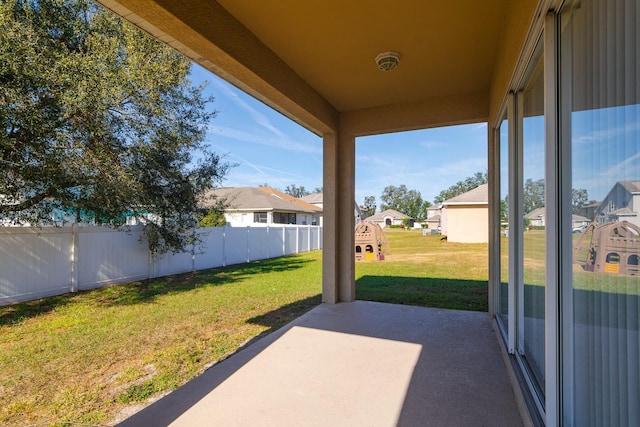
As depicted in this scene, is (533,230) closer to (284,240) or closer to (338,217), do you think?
(338,217)

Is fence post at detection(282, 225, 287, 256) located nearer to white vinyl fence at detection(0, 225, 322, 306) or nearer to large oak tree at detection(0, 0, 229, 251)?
white vinyl fence at detection(0, 225, 322, 306)

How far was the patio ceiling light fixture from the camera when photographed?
318cm

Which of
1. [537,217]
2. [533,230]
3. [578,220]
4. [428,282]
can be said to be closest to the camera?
[578,220]

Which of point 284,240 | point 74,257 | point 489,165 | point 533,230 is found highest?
point 489,165

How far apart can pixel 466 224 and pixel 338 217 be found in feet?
43.6

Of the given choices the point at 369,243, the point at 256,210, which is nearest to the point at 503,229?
the point at 369,243

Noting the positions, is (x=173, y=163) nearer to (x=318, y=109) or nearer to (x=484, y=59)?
(x=318, y=109)

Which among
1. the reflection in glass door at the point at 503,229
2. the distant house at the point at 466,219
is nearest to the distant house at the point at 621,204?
the reflection in glass door at the point at 503,229

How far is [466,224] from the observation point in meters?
16.3

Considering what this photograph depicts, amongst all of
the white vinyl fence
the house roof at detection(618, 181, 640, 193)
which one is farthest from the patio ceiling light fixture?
the white vinyl fence

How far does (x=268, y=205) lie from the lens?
61.1ft

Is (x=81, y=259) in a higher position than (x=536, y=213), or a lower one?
lower

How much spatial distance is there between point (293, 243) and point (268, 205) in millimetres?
5016

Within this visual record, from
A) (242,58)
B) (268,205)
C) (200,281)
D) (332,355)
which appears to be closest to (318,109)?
(242,58)
